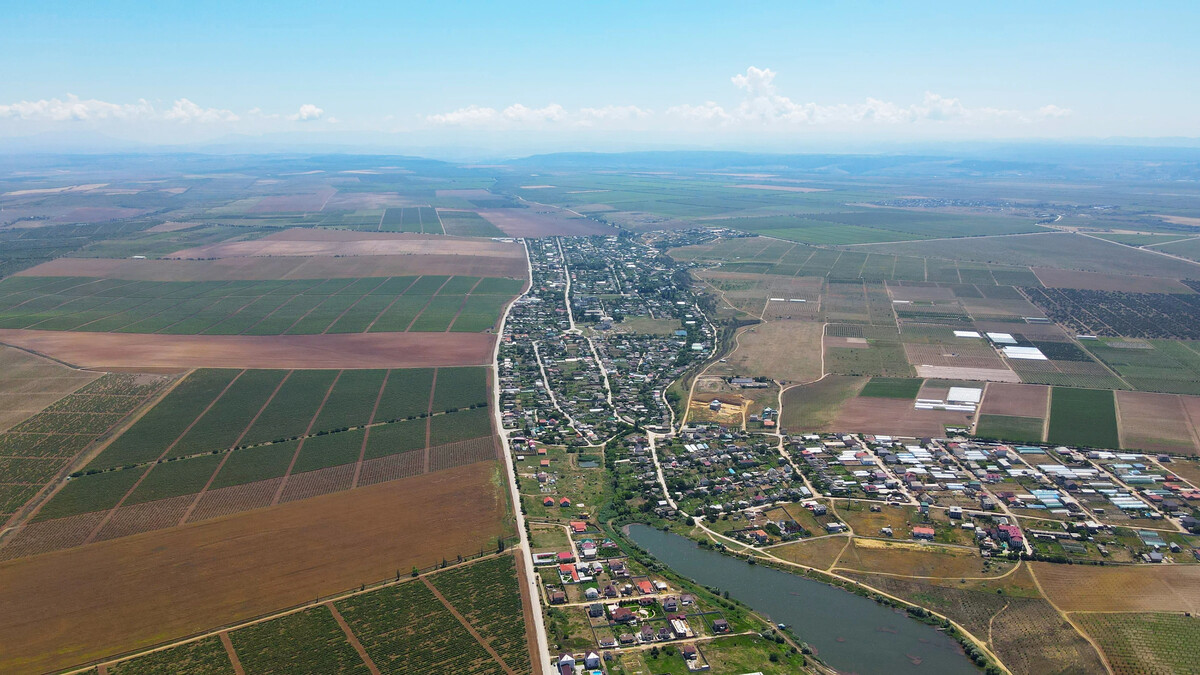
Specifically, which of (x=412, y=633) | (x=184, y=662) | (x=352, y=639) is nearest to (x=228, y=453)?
(x=184, y=662)

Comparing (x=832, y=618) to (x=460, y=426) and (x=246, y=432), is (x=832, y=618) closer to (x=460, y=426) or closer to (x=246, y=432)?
(x=460, y=426)

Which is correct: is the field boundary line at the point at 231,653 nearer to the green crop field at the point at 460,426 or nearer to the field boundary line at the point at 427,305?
the green crop field at the point at 460,426

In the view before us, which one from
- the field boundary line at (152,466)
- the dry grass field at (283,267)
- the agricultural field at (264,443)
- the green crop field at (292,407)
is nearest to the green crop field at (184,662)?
the agricultural field at (264,443)

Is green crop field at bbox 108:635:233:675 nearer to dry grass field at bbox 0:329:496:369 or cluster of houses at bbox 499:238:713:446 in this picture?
cluster of houses at bbox 499:238:713:446

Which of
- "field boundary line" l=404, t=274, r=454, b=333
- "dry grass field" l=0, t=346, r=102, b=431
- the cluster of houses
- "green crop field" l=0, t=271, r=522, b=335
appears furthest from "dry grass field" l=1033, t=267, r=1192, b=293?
"dry grass field" l=0, t=346, r=102, b=431

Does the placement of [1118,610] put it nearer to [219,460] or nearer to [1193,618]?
[1193,618]
